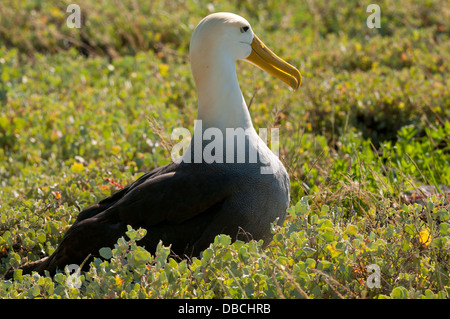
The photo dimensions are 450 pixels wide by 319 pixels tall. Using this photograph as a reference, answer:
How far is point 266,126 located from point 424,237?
188 cm

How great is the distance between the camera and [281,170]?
355cm

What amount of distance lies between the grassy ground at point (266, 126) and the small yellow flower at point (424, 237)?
0.6 inches

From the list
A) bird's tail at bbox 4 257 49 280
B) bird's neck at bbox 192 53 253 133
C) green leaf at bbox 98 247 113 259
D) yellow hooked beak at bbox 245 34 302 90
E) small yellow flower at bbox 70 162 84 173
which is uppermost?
yellow hooked beak at bbox 245 34 302 90

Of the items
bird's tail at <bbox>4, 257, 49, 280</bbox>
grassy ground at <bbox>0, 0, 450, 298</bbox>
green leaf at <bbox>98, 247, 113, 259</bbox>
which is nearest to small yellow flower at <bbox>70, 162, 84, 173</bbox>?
grassy ground at <bbox>0, 0, 450, 298</bbox>

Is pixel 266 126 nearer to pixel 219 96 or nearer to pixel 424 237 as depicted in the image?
pixel 219 96

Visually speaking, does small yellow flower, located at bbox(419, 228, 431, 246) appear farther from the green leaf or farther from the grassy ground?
the green leaf

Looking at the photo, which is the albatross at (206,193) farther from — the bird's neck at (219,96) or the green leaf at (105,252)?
the green leaf at (105,252)

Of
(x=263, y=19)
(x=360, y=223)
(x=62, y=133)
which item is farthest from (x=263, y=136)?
(x=263, y=19)

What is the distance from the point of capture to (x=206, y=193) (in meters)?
3.31

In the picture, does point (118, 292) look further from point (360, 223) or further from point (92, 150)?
point (92, 150)

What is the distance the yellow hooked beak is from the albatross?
262 millimetres

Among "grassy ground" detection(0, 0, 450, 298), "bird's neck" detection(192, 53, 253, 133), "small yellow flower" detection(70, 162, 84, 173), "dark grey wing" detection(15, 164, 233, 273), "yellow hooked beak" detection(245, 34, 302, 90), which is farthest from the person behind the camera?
"small yellow flower" detection(70, 162, 84, 173)

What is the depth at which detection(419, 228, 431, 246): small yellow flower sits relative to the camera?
309 centimetres

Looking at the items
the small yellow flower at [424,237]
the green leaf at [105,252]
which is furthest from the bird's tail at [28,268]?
the small yellow flower at [424,237]
